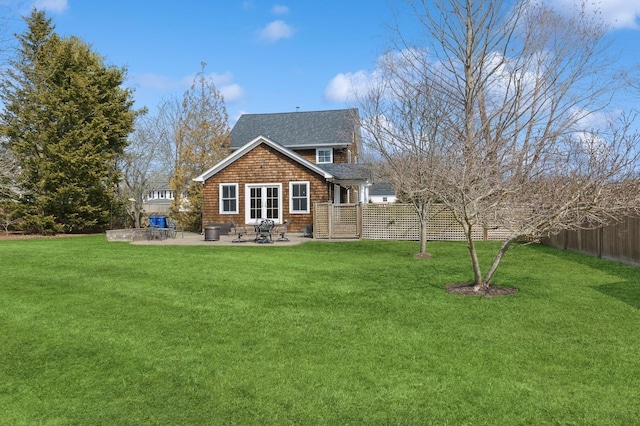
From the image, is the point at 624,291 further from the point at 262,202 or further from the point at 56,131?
the point at 56,131

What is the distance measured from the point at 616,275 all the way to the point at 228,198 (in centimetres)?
1663

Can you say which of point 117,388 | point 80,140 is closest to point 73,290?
point 117,388

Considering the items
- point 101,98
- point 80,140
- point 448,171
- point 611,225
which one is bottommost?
point 611,225

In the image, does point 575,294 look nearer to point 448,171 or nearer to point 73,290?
point 448,171

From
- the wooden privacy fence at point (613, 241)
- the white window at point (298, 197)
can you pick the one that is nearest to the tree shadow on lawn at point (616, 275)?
the wooden privacy fence at point (613, 241)

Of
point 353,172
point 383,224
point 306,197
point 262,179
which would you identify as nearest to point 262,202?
point 262,179

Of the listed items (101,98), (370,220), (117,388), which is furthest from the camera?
(101,98)

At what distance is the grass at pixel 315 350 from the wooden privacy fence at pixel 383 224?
8943 millimetres

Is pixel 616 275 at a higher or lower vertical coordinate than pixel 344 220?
lower

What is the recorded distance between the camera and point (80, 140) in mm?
23125

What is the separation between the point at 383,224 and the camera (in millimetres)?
19156

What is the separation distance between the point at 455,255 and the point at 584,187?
7.07 m

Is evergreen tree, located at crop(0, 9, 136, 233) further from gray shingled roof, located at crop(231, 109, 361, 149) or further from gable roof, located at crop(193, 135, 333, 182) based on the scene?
gray shingled roof, located at crop(231, 109, 361, 149)

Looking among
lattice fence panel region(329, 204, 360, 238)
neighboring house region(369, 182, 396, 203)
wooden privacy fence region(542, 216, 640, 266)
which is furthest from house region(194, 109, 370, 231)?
neighboring house region(369, 182, 396, 203)
